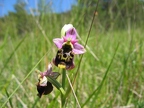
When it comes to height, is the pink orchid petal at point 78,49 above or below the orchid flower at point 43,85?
above

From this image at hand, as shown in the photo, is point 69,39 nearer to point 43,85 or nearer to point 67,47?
point 67,47

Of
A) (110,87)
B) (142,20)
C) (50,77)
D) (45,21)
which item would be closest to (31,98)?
(110,87)

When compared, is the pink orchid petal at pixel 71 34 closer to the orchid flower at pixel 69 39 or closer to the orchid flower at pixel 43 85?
the orchid flower at pixel 69 39

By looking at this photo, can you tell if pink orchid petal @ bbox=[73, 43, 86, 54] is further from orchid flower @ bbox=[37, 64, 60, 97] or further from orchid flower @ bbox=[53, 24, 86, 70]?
orchid flower @ bbox=[37, 64, 60, 97]

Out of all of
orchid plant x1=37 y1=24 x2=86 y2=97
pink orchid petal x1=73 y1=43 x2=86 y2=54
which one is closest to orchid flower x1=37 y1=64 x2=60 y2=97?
orchid plant x1=37 y1=24 x2=86 y2=97

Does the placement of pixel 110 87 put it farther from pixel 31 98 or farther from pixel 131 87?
pixel 31 98

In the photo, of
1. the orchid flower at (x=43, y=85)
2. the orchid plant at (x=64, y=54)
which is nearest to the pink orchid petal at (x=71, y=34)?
the orchid plant at (x=64, y=54)

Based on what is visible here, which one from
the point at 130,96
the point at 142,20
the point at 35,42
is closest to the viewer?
the point at 130,96

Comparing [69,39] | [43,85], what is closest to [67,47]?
[69,39]
